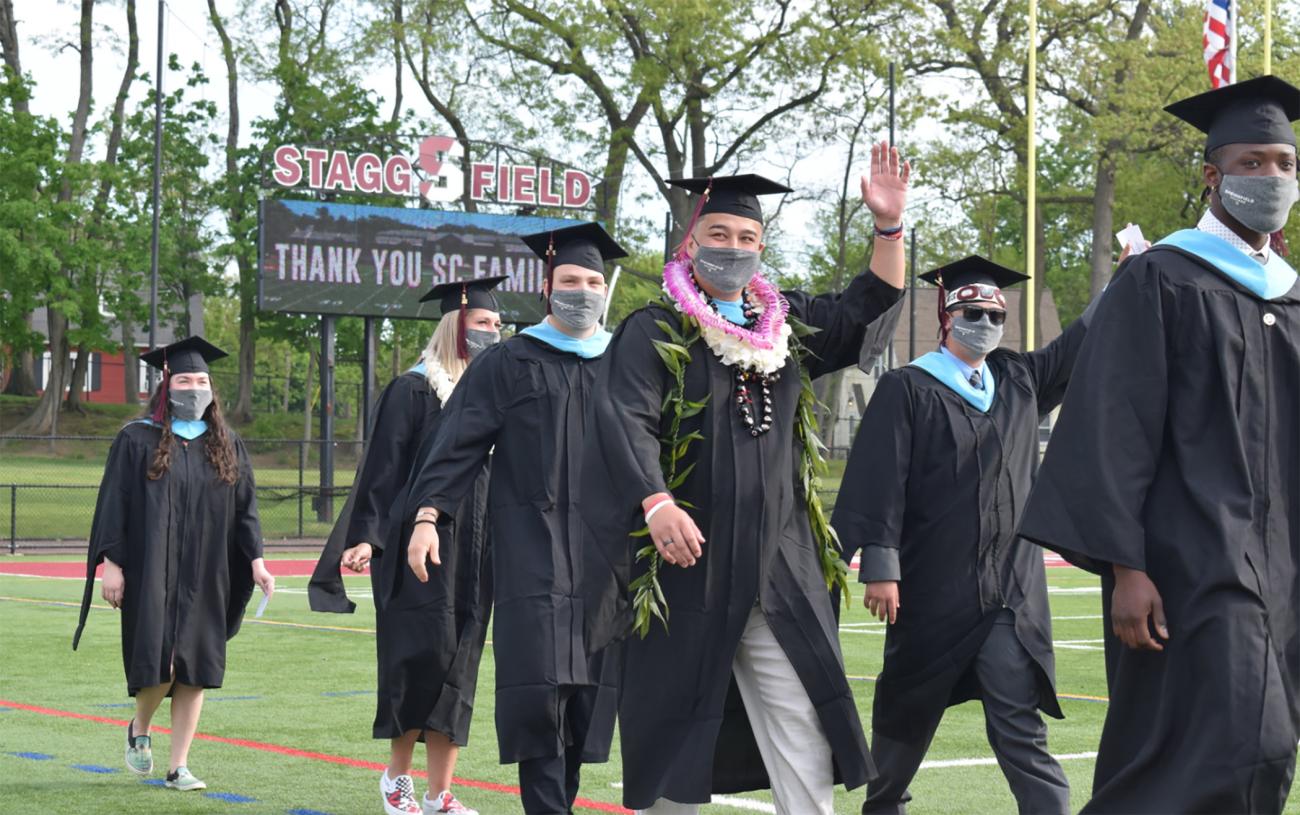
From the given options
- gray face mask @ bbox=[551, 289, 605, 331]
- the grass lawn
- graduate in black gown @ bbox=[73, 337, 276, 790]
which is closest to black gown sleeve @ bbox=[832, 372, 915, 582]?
gray face mask @ bbox=[551, 289, 605, 331]

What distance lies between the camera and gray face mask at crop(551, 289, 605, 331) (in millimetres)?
6832

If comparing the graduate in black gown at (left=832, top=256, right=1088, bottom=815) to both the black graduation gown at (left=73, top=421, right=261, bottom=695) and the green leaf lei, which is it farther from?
the black graduation gown at (left=73, top=421, right=261, bottom=695)

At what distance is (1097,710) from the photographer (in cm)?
1059

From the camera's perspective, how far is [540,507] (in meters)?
6.69

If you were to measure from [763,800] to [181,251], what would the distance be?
44.9 metres

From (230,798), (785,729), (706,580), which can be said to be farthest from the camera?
(230,798)

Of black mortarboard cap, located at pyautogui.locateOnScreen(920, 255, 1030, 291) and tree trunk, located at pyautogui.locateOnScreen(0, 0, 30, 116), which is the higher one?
tree trunk, located at pyautogui.locateOnScreen(0, 0, 30, 116)

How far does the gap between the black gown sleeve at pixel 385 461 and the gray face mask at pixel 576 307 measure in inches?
50.3

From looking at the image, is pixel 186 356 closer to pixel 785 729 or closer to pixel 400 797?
pixel 400 797

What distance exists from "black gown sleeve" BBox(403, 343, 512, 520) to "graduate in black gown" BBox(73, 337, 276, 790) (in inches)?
79.8

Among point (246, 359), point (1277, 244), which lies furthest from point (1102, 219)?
point (1277, 244)

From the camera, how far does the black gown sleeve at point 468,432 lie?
666 centimetres

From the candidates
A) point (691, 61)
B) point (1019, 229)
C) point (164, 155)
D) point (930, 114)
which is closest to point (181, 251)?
point (164, 155)

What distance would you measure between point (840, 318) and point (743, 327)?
349mm
